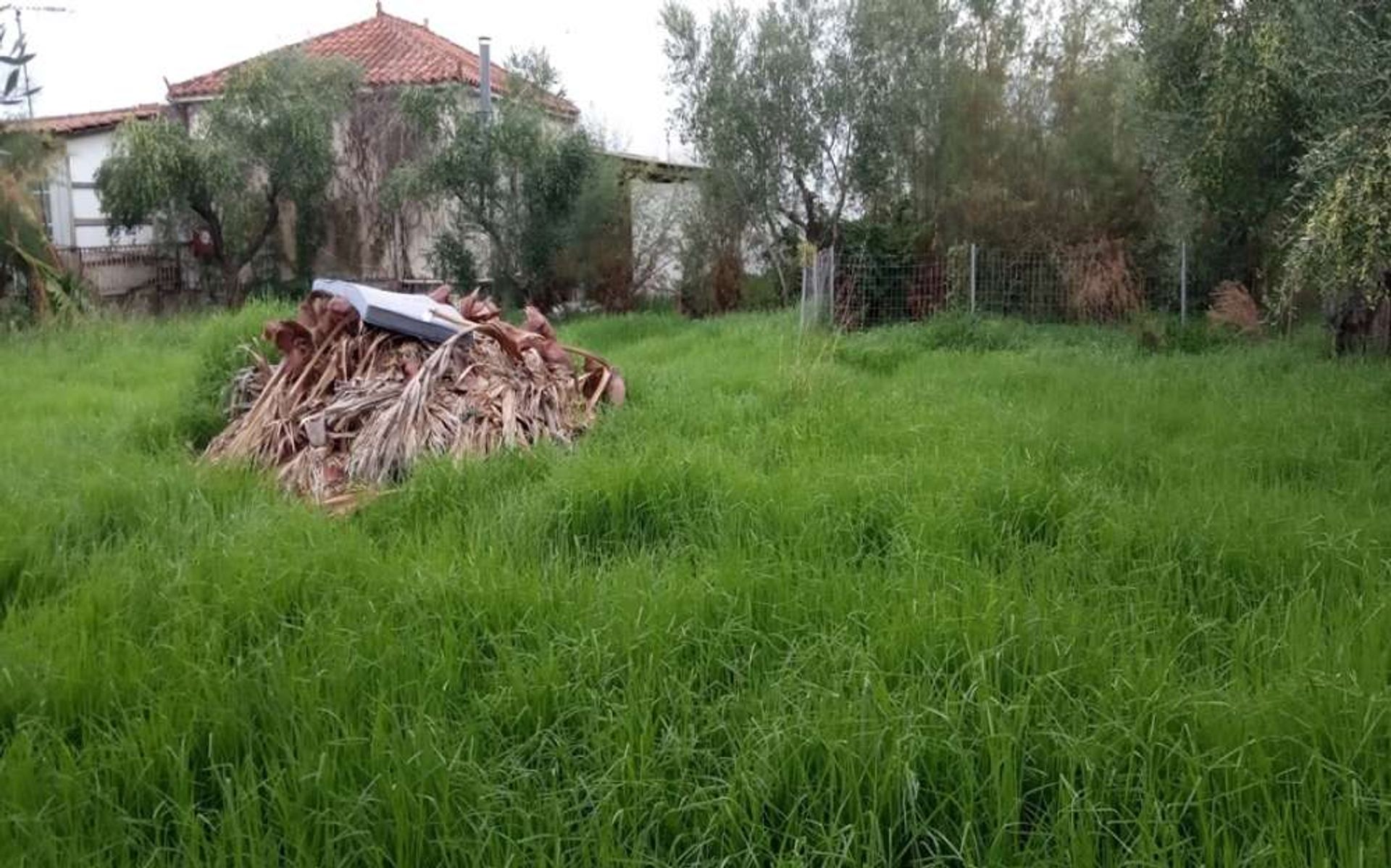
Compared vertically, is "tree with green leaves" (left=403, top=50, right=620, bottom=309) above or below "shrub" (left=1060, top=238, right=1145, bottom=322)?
above

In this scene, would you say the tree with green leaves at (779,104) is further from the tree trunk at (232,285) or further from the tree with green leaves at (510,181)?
the tree trunk at (232,285)

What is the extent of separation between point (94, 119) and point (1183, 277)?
76.9 feet

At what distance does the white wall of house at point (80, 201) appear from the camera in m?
22.1

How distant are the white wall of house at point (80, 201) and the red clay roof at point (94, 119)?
0.59 feet

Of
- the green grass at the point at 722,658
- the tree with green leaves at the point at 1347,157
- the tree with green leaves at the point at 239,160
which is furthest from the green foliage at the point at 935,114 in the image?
the green grass at the point at 722,658

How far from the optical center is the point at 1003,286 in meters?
16.8

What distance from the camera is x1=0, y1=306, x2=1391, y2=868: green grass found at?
8.91ft

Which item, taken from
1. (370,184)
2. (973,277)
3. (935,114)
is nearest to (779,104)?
(935,114)

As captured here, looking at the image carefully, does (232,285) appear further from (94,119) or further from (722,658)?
(722,658)

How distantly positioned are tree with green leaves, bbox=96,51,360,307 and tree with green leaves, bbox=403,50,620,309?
179 centimetres

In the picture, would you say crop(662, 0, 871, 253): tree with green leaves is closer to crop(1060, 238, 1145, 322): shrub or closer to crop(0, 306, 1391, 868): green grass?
crop(1060, 238, 1145, 322): shrub

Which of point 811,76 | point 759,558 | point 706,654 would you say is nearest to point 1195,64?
point 811,76

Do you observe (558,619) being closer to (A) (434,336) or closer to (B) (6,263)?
(A) (434,336)

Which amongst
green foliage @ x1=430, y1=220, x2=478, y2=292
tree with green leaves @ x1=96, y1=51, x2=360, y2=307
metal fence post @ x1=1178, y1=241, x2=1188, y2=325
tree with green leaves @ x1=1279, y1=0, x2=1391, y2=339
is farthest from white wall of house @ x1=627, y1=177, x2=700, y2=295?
tree with green leaves @ x1=1279, y1=0, x2=1391, y2=339
